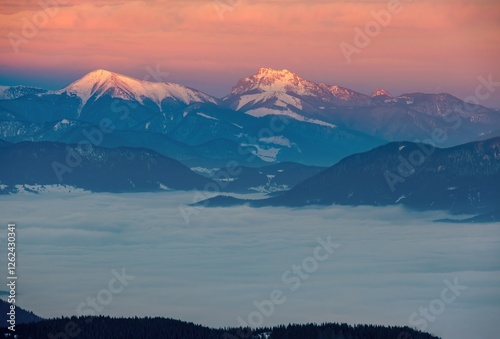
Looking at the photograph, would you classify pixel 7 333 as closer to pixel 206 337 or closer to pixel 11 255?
pixel 11 255

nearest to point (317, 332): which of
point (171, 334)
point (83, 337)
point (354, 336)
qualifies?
point (354, 336)

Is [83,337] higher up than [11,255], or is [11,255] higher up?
[11,255]

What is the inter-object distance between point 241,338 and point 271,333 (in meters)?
4.58

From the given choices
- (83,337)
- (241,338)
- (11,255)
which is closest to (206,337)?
(241,338)

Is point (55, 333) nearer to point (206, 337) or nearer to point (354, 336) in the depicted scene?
point (206, 337)

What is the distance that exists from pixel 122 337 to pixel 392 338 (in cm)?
3863

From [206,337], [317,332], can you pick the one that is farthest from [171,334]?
[317,332]

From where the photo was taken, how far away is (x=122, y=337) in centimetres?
19200

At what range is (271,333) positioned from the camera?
653 ft

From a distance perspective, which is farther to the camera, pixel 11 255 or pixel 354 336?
pixel 354 336

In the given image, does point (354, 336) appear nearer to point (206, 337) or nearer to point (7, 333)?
point (206, 337)

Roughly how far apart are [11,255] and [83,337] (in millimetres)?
16793

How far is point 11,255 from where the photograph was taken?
610 feet

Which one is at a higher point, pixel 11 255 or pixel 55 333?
pixel 11 255
